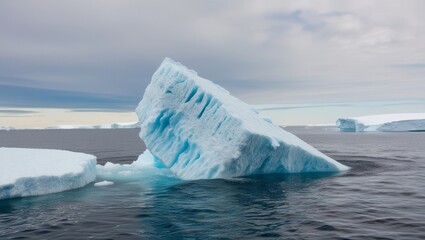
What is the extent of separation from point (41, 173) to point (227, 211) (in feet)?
21.6

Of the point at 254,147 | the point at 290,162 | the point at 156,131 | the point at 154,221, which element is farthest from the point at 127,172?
the point at 154,221

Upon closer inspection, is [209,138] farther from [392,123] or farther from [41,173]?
[392,123]

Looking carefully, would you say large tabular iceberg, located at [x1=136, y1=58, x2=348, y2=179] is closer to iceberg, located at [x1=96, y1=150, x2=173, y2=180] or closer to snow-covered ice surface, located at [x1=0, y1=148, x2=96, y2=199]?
iceberg, located at [x1=96, y1=150, x2=173, y2=180]

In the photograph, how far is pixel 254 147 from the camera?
14961 millimetres

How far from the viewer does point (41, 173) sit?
39.6ft

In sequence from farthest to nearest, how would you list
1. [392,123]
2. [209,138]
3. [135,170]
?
[392,123] → [135,170] → [209,138]

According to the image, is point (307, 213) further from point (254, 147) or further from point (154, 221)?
point (254, 147)

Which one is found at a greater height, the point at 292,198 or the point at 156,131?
the point at 156,131

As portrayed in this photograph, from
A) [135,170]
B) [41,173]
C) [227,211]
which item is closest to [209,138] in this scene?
[135,170]

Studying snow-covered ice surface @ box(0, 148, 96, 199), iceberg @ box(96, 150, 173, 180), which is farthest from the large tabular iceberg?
snow-covered ice surface @ box(0, 148, 96, 199)

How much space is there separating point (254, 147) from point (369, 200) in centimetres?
508

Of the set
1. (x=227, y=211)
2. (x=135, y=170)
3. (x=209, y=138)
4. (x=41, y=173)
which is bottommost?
(x=227, y=211)

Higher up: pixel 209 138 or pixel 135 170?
pixel 209 138

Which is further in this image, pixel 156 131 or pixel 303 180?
pixel 156 131
